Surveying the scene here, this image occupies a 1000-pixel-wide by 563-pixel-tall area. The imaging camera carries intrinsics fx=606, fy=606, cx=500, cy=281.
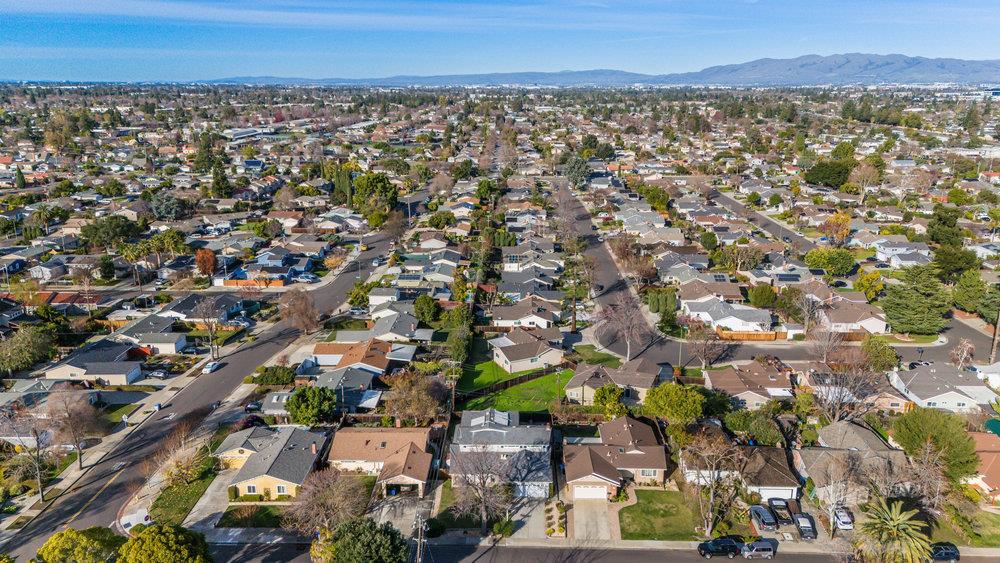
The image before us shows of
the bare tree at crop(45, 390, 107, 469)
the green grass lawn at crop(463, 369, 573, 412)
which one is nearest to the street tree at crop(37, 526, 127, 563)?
the bare tree at crop(45, 390, 107, 469)

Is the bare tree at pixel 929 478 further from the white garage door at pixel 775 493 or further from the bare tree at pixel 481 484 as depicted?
the bare tree at pixel 481 484

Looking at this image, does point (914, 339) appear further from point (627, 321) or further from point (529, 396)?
point (529, 396)

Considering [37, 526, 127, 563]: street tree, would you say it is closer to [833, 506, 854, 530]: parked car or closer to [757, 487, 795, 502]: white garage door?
[757, 487, 795, 502]: white garage door

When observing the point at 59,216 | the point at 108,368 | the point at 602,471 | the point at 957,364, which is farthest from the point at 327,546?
the point at 59,216

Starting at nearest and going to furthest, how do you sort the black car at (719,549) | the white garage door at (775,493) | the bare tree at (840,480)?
the black car at (719,549) < the bare tree at (840,480) < the white garage door at (775,493)

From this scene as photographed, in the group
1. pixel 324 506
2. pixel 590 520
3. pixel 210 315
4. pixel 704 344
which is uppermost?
pixel 210 315

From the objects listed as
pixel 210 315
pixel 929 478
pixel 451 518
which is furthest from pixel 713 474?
pixel 210 315

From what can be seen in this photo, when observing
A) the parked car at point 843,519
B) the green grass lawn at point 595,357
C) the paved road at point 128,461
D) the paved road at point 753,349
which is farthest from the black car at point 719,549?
the paved road at point 128,461

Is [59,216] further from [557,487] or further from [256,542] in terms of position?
[557,487]
